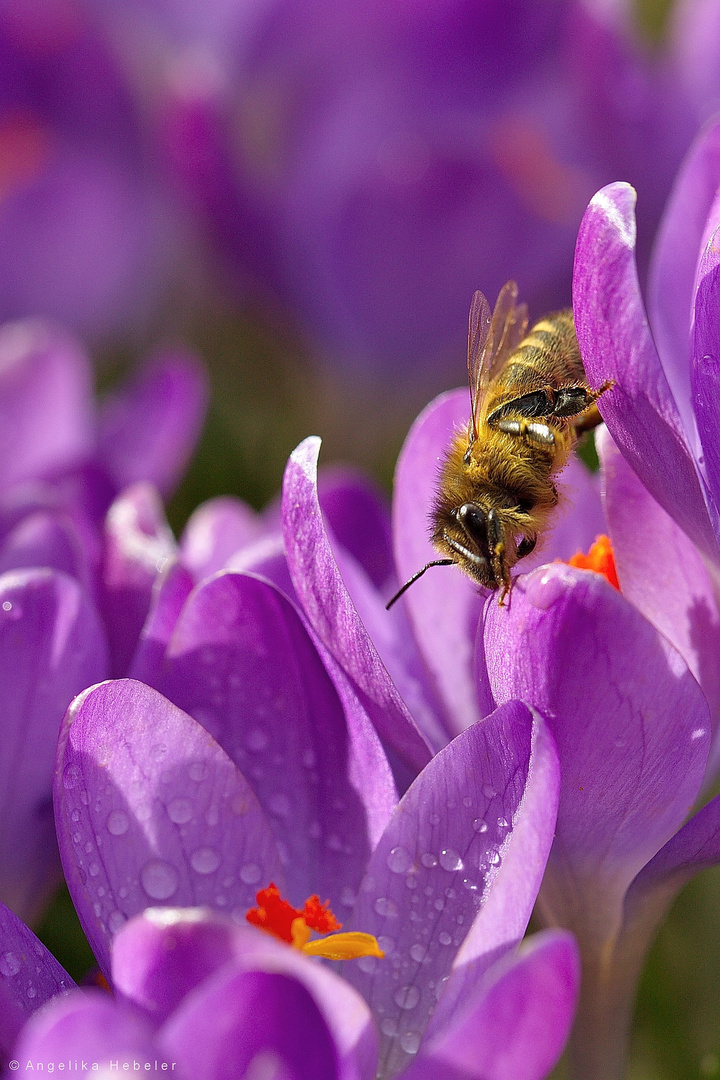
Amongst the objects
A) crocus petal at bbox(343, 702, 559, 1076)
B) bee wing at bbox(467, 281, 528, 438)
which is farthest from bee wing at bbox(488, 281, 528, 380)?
crocus petal at bbox(343, 702, 559, 1076)

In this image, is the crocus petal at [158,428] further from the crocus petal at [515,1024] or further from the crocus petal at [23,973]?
the crocus petal at [515,1024]

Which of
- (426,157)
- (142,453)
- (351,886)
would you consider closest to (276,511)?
(142,453)

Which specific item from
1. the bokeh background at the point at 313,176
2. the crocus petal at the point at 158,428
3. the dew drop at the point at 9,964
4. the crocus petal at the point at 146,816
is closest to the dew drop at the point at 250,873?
the crocus petal at the point at 146,816

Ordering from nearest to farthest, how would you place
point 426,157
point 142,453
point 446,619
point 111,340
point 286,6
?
1. point 446,619
2. point 142,453
3. point 426,157
4. point 286,6
5. point 111,340

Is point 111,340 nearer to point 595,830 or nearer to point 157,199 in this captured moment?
point 157,199

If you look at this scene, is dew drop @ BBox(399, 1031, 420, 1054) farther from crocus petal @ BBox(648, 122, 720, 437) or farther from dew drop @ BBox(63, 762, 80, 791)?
crocus petal @ BBox(648, 122, 720, 437)

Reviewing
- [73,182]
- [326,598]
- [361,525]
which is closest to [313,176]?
[73,182]

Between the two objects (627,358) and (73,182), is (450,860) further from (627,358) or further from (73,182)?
(73,182)
